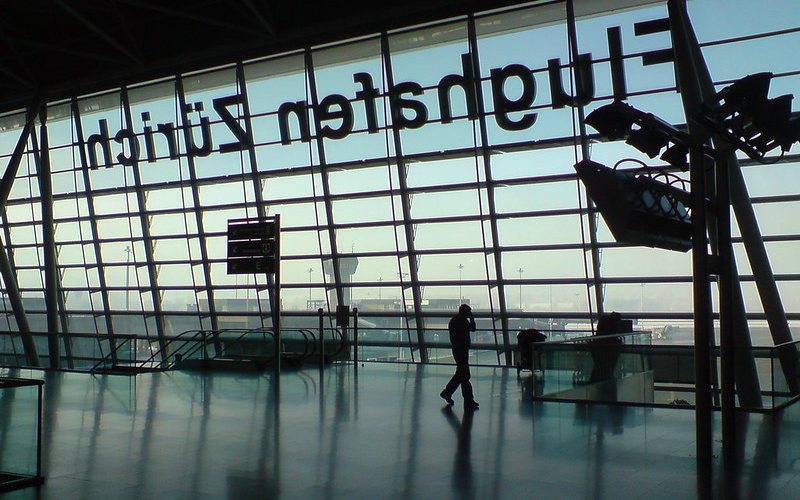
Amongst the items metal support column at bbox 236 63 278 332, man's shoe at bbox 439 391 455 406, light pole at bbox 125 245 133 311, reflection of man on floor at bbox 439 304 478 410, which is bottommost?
man's shoe at bbox 439 391 455 406

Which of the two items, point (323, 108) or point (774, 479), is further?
point (323, 108)

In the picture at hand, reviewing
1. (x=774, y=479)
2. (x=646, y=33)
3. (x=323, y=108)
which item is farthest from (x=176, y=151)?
(x=774, y=479)

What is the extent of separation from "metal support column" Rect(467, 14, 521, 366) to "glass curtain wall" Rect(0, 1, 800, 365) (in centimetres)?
4

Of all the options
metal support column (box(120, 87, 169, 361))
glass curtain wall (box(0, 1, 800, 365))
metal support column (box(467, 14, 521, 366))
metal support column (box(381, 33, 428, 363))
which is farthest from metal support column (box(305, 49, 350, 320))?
metal support column (box(120, 87, 169, 361))

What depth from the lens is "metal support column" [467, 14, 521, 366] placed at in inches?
817

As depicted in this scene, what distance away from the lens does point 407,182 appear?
22734 mm

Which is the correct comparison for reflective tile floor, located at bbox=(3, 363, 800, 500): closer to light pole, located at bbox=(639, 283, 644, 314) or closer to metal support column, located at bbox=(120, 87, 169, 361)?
light pole, located at bbox=(639, 283, 644, 314)

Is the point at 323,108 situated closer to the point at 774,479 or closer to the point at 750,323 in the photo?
the point at 750,323

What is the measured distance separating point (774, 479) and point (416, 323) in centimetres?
1698

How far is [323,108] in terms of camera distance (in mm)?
22938

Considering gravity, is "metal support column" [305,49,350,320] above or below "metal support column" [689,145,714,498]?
above

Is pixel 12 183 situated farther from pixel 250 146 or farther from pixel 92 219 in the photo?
pixel 250 146

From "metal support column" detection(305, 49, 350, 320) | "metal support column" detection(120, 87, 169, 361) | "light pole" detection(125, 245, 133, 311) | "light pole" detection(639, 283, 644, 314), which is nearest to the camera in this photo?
"light pole" detection(639, 283, 644, 314)

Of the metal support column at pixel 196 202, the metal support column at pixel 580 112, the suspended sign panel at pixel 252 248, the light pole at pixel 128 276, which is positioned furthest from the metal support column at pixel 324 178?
the light pole at pixel 128 276
